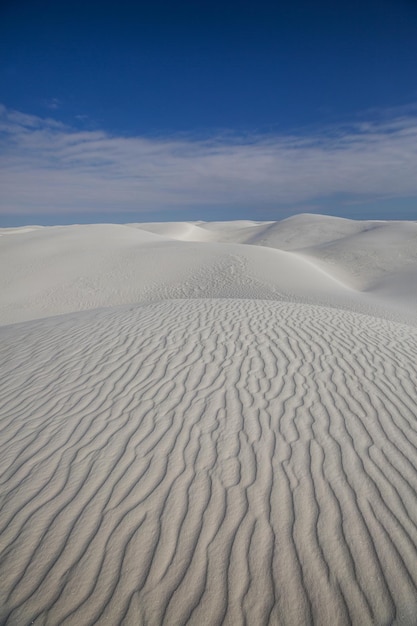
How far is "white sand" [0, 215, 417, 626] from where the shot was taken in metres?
2.22

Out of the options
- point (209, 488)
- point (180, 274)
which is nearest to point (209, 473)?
point (209, 488)

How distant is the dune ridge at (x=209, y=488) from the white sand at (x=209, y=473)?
0.5 inches

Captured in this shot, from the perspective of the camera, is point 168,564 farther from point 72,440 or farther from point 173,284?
point 173,284

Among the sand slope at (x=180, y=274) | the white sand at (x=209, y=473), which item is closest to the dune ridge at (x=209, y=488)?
the white sand at (x=209, y=473)

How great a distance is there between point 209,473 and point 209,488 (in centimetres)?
17

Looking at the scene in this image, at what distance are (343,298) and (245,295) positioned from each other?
169 inches

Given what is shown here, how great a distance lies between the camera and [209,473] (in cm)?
311

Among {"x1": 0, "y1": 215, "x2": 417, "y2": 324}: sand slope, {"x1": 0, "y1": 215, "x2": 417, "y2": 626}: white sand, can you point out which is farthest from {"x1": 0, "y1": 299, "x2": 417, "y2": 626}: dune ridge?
{"x1": 0, "y1": 215, "x2": 417, "y2": 324}: sand slope

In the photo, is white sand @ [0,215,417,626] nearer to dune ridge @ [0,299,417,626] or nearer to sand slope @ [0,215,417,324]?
dune ridge @ [0,299,417,626]

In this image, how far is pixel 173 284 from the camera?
1698 cm

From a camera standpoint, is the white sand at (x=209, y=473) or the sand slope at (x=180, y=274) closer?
the white sand at (x=209, y=473)

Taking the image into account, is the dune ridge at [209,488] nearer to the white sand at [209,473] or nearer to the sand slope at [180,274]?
the white sand at [209,473]

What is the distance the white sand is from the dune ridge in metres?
0.01

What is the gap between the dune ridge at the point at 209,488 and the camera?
7.23ft
